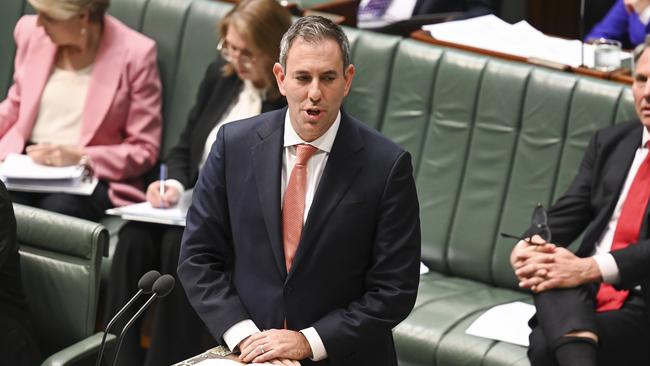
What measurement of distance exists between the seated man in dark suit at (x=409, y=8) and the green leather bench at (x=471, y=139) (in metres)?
0.81

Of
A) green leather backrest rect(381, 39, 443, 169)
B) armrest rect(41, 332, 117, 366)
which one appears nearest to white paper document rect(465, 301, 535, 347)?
green leather backrest rect(381, 39, 443, 169)

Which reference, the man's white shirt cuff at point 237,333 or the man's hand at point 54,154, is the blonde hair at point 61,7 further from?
the man's white shirt cuff at point 237,333

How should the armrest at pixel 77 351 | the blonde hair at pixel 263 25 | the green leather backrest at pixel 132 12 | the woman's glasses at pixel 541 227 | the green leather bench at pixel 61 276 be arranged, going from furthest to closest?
the green leather backrest at pixel 132 12 → the blonde hair at pixel 263 25 → the woman's glasses at pixel 541 227 → the green leather bench at pixel 61 276 → the armrest at pixel 77 351

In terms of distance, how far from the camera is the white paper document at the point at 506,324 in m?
4.01

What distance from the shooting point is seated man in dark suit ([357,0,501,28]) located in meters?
Result: 5.71

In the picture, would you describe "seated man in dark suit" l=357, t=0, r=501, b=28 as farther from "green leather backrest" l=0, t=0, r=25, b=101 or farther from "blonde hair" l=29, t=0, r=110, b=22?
"green leather backrest" l=0, t=0, r=25, b=101

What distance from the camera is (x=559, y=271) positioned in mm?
3873

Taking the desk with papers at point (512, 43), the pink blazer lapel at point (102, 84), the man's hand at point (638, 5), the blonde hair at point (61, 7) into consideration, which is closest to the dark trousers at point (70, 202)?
the pink blazer lapel at point (102, 84)

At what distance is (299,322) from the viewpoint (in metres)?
2.96

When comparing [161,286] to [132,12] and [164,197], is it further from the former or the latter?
[132,12]

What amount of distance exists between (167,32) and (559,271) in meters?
2.10

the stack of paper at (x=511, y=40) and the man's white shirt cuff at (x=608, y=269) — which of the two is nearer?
the man's white shirt cuff at (x=608, y=269)

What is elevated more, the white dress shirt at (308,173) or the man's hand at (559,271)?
the white dress shirt at (308,173)

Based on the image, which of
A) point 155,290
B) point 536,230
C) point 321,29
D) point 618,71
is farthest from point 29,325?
point 618,71
